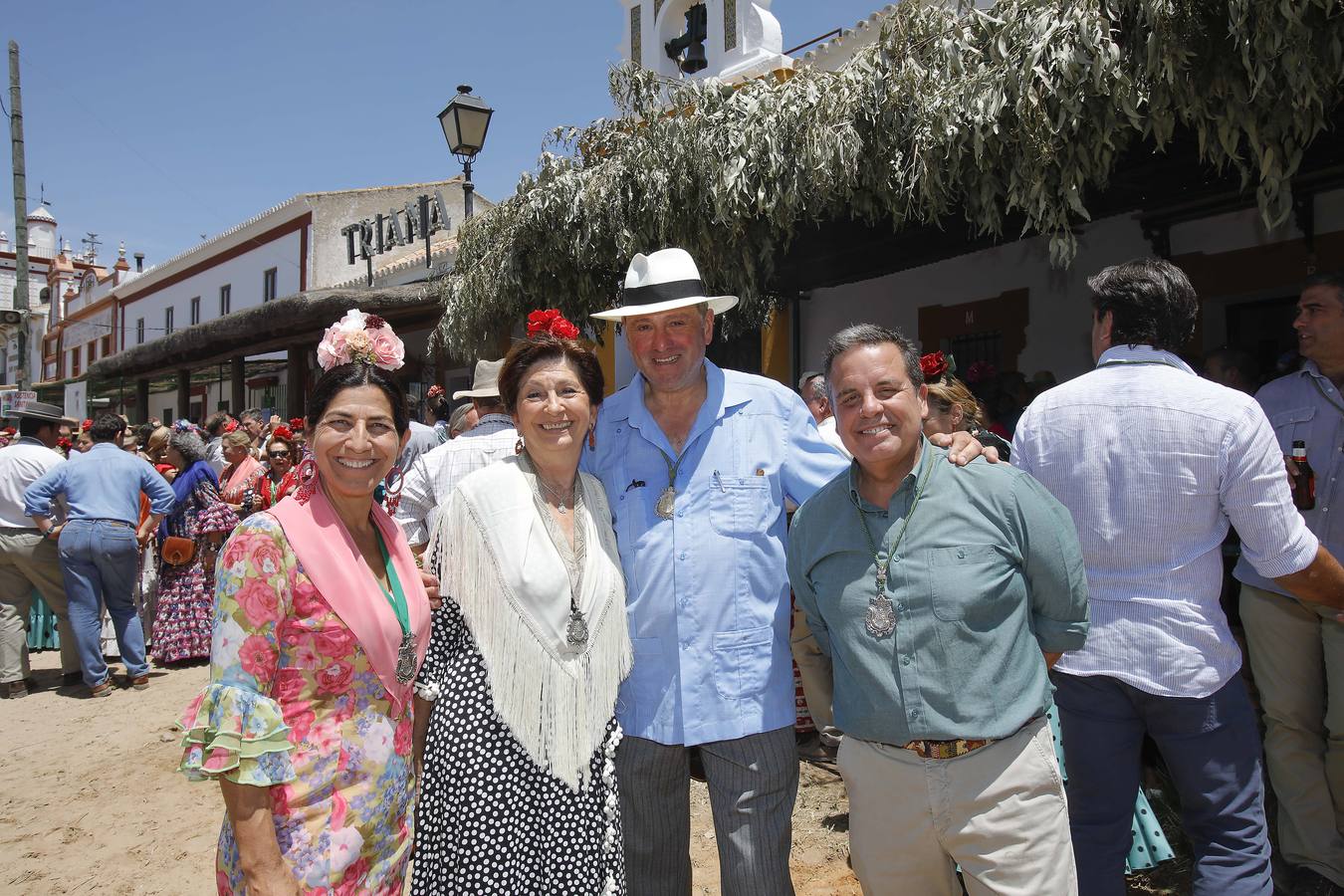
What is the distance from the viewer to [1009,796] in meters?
1.84

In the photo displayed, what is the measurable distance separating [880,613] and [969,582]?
20cm

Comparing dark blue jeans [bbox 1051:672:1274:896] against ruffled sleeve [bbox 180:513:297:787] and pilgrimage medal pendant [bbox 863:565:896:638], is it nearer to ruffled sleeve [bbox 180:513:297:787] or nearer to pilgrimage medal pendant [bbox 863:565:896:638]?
pilgrimage medal pendant [bbox 863:565:896:638]

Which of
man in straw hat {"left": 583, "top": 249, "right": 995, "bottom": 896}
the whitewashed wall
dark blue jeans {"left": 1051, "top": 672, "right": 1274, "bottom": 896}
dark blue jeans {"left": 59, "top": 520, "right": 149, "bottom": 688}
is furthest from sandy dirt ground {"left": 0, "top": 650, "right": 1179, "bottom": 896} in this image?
the whitewashed wall

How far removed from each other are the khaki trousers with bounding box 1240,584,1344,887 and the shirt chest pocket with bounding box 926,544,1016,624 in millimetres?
1771

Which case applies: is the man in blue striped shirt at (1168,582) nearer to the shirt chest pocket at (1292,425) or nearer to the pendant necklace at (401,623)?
the shirt chest pocket at (1292,425)

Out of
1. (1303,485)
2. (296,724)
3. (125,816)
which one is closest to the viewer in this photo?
(296,724)

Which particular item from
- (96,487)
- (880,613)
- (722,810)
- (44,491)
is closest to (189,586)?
(96,487)

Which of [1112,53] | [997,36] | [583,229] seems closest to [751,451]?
[1112,53]

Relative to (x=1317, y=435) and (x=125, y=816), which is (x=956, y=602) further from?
(x=125, y=816)

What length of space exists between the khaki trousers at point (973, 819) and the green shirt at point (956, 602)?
70mm

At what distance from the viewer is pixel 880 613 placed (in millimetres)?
1920

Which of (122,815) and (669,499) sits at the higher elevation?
(669,499)

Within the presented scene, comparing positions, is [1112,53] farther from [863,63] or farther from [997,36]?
[863,63]

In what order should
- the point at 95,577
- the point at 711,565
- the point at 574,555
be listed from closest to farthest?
1. the point at 574,555
2. the point at 711,565
3. the point at 95,577
